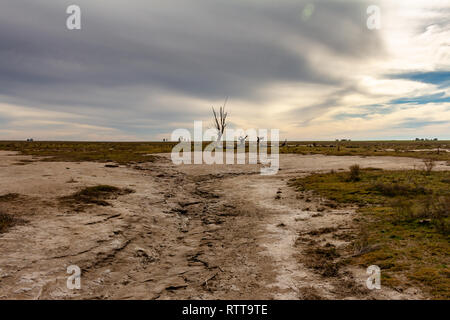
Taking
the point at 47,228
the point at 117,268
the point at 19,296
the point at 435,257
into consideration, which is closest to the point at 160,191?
the point at 47,228

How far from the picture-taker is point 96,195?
14523mm

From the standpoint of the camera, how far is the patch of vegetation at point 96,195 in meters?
13.0

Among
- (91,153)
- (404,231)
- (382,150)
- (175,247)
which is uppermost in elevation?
(382,150)

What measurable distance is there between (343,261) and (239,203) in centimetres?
778

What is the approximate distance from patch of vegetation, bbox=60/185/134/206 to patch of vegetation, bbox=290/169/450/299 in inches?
468

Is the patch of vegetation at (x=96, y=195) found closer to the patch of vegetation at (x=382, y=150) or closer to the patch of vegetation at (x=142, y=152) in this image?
the patch of vegetation at (x=142, y=152)

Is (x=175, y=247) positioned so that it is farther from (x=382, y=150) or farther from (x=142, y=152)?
(x=382, y=150)

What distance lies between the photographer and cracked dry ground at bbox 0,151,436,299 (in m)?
5.90

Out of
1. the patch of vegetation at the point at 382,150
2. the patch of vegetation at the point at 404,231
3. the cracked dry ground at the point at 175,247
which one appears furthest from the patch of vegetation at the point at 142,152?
the patch of vegetation at the point at 404,231

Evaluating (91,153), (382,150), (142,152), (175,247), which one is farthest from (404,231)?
(382,150)

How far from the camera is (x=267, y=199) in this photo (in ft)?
49.0

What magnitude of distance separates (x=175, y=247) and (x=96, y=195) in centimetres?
788

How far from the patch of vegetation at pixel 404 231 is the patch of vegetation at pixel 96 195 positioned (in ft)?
39.0

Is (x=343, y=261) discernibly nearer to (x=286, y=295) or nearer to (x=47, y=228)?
(x=286, y=295)
